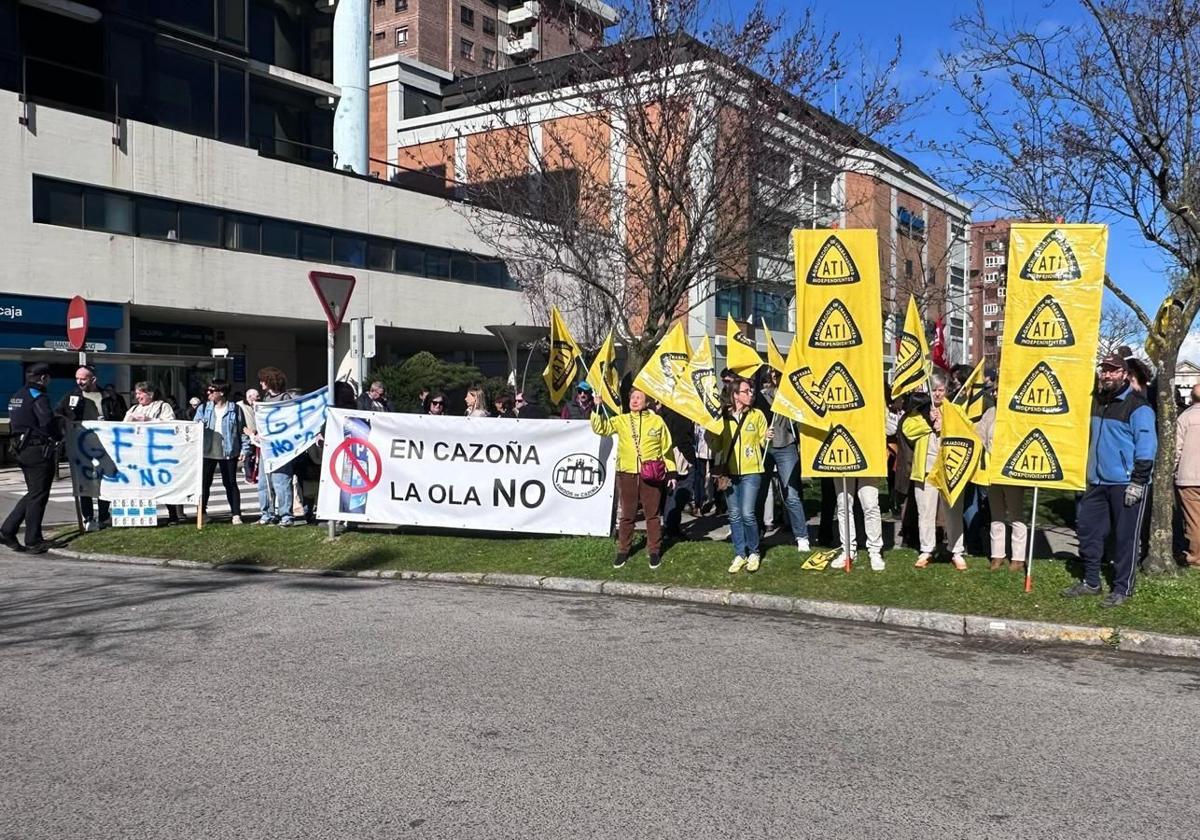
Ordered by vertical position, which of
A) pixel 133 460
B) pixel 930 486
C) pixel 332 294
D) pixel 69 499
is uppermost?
pixel 332 294

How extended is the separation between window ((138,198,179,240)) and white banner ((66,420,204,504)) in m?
16.6

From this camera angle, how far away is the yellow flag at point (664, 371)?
33.5ft

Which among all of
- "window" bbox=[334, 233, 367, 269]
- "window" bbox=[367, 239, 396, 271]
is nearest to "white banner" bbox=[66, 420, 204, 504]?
"window" bbox=[334, 233, 367, 269]

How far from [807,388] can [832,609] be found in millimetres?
2217

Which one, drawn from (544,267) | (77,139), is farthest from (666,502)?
(77,139)

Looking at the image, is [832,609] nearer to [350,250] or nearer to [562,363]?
[562,363]

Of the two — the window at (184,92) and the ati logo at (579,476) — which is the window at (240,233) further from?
the ati logo at (579,476)

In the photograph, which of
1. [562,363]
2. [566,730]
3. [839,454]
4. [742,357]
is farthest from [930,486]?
[566,730]

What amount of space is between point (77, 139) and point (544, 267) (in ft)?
49.9

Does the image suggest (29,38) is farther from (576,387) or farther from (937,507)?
(937,507)

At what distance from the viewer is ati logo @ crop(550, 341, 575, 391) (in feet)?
38.6

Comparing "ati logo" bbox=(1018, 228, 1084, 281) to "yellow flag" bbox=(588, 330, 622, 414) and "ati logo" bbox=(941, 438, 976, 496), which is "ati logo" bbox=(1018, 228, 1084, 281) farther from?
"yellow flag" bbox=(588, 330, 622, 414)

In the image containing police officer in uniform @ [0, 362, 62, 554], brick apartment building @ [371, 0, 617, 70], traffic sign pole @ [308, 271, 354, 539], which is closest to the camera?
traffic sign pole @ [308, 271, 354, 539]

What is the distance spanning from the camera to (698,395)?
398 inches
